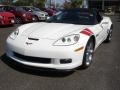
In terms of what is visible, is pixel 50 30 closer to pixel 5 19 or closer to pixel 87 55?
pixel 87 55

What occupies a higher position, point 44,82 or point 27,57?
point 27,57

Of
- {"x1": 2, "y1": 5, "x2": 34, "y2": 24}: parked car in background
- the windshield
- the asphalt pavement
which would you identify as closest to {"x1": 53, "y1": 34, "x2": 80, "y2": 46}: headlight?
the asphalt pavement

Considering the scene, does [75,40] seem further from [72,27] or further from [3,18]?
[3,18]

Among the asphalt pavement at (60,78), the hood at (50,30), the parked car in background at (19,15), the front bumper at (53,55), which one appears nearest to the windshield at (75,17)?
the hood at (50,30)

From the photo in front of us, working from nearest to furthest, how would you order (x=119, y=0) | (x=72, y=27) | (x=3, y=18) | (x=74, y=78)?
1. (x=74, y=78)
2. (x=72, y=27)
3. (x=3, y=18)
4. (x=119, y=0)

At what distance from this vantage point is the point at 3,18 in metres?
12.7

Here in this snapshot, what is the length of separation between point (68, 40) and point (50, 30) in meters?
0.62

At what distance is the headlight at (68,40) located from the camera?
14.8 feet

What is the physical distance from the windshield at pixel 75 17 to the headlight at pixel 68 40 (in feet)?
3.87

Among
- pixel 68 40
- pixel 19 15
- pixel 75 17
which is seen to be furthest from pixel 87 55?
pixel 19 15

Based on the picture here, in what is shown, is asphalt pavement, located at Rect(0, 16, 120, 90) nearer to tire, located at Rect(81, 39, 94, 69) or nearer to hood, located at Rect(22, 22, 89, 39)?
tire, located at Rect(81, 39, 94, 69)

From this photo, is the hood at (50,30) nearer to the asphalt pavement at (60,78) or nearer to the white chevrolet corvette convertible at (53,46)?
the white chevrolet corvette convertible at (53,46)

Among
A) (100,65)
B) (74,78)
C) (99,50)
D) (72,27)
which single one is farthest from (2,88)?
(99,50)

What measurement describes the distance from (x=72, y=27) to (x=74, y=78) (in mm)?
1272
